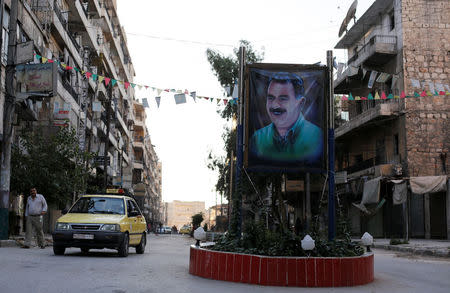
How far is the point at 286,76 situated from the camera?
38.2ft

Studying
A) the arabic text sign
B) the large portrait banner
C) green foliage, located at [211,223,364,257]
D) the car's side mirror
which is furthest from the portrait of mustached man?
the arabic text sign

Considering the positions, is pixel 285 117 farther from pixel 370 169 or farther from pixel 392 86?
pixel 370 169

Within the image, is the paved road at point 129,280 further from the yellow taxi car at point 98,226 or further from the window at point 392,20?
the window at point 392,20

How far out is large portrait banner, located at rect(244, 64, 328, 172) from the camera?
1159cm

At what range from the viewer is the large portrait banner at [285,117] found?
1159 cm

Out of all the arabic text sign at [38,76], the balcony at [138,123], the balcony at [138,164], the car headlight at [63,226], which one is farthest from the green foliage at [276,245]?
the balcony at [138,123]

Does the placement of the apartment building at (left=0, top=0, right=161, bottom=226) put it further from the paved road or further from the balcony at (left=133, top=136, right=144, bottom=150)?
the balcony at (left=133, top=136, right=144, bottom=150)

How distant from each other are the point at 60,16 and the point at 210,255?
86.2 ft

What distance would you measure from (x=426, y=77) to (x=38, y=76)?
21163mm

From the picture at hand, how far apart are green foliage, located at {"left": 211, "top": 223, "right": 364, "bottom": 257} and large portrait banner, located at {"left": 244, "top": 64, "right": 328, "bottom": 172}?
2057 mm

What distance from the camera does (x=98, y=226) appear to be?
13273mm

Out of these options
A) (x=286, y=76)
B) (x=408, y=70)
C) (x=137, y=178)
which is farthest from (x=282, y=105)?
(x=137, y=178)

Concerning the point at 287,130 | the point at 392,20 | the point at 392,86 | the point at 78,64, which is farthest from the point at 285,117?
the point at 78,64

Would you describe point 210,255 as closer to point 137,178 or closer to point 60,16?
point 60,16
